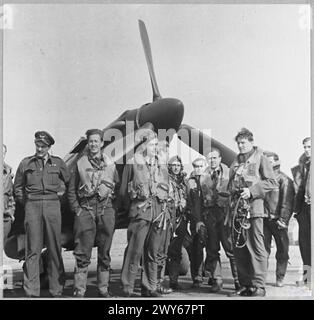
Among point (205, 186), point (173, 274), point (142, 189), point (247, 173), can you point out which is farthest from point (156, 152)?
point (173, 274)

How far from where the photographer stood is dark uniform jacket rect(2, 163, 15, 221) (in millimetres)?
7469

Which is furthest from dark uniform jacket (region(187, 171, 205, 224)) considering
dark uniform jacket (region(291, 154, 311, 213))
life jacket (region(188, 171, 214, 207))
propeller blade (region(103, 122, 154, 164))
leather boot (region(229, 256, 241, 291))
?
dark uniform jacket (region(291, 154, 311, 213))

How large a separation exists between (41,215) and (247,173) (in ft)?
8.48

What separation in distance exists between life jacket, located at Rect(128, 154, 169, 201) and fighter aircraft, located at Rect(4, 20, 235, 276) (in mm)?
249

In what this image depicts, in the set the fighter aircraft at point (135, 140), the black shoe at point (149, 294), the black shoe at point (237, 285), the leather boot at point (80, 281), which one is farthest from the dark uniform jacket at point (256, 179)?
the leather boot at point (80, 281)

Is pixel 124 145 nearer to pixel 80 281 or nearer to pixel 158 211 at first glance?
pixel 158 211

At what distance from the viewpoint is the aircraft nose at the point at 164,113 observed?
782 cm

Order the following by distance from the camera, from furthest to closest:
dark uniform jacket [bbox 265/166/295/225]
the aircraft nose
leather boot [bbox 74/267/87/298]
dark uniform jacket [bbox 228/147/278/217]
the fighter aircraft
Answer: the aircraft nose → dark uniform jacket [bbox 265/166/295/225] → the fighter aircraft → dark uniform jacket [bbox 228/147/278/217] → leather boot [bbox 74/267/87/298]

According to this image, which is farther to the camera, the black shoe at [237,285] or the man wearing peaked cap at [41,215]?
the black shoe at [237,285]

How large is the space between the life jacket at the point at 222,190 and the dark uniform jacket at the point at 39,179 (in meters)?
1.91

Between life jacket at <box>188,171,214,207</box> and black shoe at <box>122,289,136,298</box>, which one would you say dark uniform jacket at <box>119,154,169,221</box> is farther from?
black shoe at <box>122,289,136,298</box>

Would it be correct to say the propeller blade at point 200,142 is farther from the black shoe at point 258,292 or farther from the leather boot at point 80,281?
the leather boot at point 80,281

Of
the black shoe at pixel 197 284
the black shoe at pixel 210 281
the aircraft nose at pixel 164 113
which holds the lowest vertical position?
the black shoe at pixel 197 284
